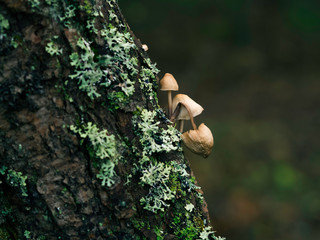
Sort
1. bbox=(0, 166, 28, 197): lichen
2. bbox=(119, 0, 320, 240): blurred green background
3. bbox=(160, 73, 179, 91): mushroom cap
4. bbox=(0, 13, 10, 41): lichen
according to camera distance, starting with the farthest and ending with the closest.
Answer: bbox=(119, 0, 320, 240): blurred green background → bbox=(160, 73, 179, 91): mushroom cap → bbox=(0, 166, 28, 197): lichen → bbox=(0, 13, 10, 41): lichen

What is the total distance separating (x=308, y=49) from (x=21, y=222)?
19.2 feet

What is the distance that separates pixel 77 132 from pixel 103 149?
0.08 metres

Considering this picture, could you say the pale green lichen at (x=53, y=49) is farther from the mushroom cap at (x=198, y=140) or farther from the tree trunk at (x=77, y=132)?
the mushroom cap at (x=198, y=140)

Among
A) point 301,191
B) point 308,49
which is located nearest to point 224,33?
point 308,49

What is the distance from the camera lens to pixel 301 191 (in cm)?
397

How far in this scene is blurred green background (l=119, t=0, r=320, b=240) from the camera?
3.85 m

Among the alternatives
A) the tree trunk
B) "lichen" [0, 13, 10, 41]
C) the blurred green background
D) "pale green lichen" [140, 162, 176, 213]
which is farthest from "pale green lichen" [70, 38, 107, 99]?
the blurred green background

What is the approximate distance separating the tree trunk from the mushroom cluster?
5.7 inches

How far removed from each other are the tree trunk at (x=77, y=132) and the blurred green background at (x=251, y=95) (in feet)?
9.70

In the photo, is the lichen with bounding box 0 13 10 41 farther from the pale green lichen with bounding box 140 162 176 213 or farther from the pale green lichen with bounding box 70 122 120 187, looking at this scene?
the pale green lichen with bounding box 140 162 176 213

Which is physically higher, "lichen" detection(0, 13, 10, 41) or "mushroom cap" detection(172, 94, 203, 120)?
"mushroom cap" detection(172, 94, 203, 120)

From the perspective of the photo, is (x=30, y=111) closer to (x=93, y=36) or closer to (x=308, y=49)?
(x=93, y=36)

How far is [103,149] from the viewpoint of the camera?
914 millimetres

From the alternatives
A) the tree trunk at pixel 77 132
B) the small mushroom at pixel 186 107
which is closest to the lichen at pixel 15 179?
the tree trunk at pixel 77 132
